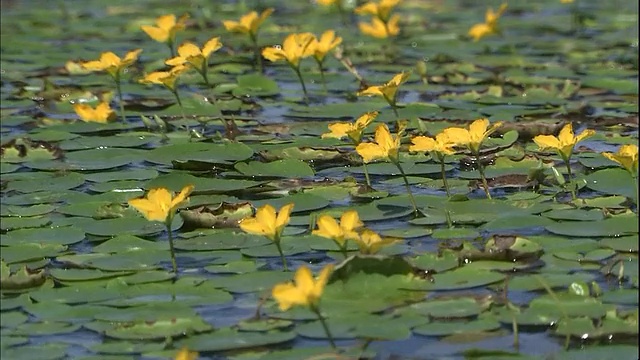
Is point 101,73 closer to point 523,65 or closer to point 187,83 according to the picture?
point 187,83

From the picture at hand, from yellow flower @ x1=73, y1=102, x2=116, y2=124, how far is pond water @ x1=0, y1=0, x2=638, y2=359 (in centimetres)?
3

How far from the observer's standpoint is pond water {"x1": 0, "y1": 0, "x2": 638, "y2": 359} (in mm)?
2688

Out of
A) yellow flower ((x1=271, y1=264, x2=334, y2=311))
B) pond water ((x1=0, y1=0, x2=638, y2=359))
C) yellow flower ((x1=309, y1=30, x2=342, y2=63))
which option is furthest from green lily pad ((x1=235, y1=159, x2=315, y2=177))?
yellow flower ((x1=271, y1=264, x2=334, y2=311))

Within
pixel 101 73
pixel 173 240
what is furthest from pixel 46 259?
pixel 101 73

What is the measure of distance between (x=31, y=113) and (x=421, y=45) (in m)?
2.17

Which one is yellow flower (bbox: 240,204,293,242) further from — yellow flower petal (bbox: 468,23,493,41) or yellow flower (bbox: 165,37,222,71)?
yellow flower petal (bbox: 468,23,493,41)

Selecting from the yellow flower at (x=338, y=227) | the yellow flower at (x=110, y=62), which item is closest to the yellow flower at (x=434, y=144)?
the yellow flower at (x=338, y=227)

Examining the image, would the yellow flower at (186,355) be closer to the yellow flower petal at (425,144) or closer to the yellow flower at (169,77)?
the yellow flower petal at (425,144)

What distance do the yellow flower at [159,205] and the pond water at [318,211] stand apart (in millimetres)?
137

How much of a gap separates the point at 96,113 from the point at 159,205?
161 centimetres

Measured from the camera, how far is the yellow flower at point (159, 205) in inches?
118

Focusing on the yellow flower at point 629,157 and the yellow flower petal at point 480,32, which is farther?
the yellow flower petal at point 480,32

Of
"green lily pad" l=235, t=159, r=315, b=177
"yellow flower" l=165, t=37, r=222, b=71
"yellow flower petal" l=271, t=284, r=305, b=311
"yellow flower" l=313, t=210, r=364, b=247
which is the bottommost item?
"green lily pad" l=235, t=159, r=315, b=177

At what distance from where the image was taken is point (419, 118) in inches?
180
